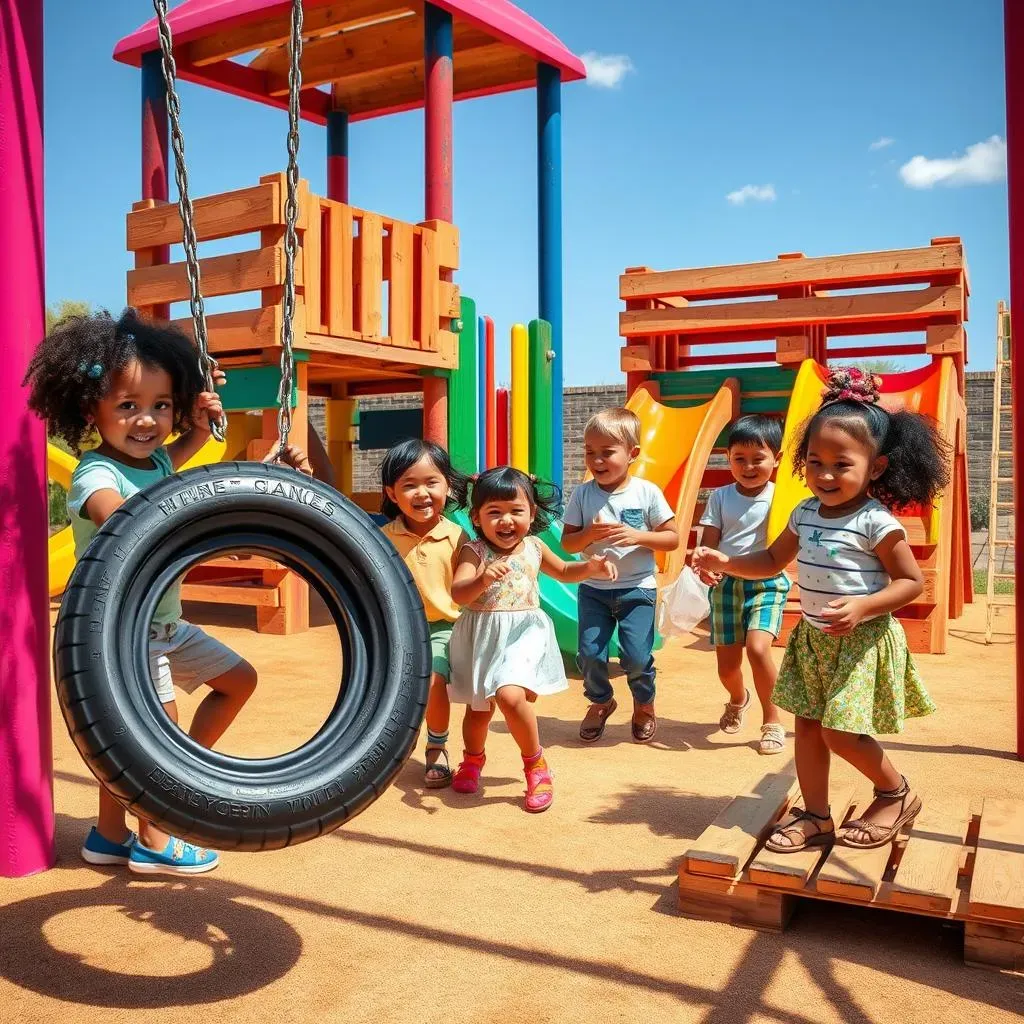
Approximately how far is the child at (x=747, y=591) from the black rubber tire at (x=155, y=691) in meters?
2.88

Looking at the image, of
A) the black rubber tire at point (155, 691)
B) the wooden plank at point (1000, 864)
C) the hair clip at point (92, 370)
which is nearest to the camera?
the black rubber tire at point (155, 691)

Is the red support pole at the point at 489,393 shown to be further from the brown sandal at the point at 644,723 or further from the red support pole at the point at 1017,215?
the red support pole at the point at 1017,215

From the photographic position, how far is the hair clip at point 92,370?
2949 millimetres

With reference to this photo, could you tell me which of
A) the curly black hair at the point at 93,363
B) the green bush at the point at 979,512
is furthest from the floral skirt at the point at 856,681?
the green bush at the point at 979,512

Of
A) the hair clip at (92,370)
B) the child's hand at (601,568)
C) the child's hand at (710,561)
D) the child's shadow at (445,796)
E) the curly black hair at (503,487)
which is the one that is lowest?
the child's shadow at (445,796)

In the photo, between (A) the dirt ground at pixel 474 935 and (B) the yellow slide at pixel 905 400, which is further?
(B) the yellow slide at pixel 905 400

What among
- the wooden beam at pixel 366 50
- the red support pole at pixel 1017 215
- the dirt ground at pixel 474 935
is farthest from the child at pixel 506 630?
the wooden beam at pixel 366 50

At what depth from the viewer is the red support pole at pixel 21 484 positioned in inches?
133

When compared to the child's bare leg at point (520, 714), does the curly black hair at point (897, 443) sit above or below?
above

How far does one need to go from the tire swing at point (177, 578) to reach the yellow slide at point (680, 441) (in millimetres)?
5687

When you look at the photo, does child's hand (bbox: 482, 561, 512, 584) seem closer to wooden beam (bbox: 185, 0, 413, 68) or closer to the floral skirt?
the floral skirt

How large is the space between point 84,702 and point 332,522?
0.65m

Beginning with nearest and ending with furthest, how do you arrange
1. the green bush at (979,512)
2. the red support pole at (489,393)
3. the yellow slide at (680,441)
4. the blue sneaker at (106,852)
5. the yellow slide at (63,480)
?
1. the blue sneaker at (106,852)
2. the yellow slide at (680,441)
3. the yellow slide at (63,480)
4. the red support pole at (489,393)
5. the green bush at (979,512)

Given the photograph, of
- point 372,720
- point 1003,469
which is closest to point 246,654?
point 372,720
